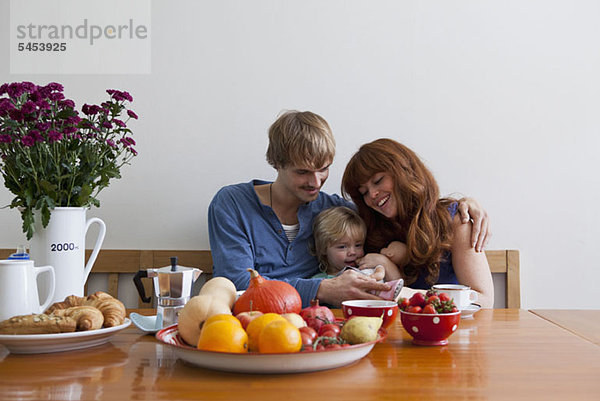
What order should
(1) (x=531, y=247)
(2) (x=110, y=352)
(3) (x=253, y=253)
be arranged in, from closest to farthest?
(2) (x=110, y=352)
(3) (x=253, y=253)
(1) (x=531, y=247)

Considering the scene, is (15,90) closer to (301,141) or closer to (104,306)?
(104,306)

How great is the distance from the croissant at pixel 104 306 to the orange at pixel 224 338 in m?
0.31

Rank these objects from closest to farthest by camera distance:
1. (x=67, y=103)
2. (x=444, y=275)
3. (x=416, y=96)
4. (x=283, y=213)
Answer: (x=67, y=103), (x=444, y=275), (x=283, y=213), (x=416, y=96)

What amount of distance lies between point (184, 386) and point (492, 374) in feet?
1.59

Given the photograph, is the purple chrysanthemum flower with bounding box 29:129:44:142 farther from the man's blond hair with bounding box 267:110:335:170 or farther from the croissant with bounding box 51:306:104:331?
the man's blond hair with bounding box 267:110:335:170

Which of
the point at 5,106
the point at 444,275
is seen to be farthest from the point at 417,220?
the point at 5,106

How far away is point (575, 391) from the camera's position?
30.8 inches

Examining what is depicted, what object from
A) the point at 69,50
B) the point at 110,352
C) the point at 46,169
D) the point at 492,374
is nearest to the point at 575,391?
the point at 492,374

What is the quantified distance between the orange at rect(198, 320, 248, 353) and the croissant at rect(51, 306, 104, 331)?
292 millimetres

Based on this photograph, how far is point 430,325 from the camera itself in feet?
3.31

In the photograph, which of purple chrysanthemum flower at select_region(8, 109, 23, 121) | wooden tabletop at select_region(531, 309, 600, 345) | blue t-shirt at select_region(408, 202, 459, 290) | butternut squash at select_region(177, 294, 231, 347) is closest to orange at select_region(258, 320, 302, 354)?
butternut squash at select_region(177, 294, 231, 347)

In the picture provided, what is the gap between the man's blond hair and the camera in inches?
71.0

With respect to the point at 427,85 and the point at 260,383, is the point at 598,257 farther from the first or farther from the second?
the point at 260,383

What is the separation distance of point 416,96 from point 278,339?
1.57 m
